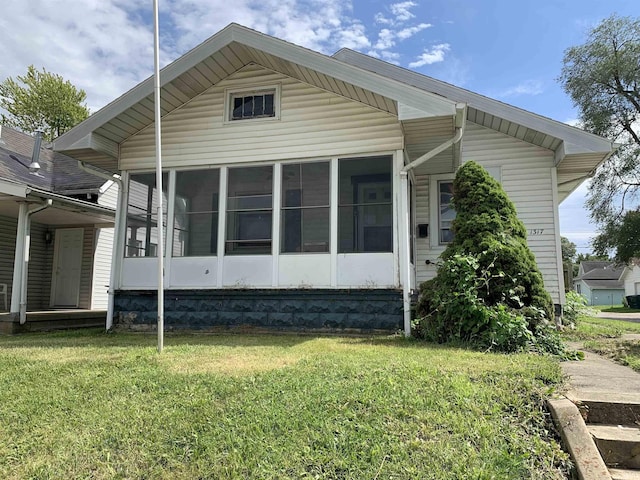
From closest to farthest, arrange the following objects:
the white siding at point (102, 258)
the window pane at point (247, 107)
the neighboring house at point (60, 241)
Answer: the window pane at point (247, 107) → the neighboring house at point (60, 241) → the white siding at point (102, 258)

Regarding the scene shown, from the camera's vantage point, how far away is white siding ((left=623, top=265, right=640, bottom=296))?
38.0 m

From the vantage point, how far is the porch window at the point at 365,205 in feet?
22.9

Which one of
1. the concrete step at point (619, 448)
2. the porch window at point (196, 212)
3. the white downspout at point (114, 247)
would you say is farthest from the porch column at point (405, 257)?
the white downspout at point (114, 247)

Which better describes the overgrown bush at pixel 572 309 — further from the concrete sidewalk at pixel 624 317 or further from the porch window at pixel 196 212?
the porch window at pixel 196 212

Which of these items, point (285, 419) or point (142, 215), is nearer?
point (285, 419)

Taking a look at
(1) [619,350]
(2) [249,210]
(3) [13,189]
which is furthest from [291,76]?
(1) [619,350]

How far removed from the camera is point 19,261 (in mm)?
8453

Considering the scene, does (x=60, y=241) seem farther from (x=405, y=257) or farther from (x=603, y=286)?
(x=603, y=286)

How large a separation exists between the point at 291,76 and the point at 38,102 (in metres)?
25.1

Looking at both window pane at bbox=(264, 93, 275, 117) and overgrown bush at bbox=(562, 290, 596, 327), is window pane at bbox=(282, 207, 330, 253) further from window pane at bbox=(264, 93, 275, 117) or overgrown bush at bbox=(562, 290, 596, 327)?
overgrown bush at bbox=(562, 290, 596, 327)

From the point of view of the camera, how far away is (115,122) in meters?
7.58

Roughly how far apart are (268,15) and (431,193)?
4.79 metres

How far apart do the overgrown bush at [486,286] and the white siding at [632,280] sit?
1516 inches

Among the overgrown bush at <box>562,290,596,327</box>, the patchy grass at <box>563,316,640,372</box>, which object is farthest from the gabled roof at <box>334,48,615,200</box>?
the patchy grass at <box>563,316,640,372</box>
